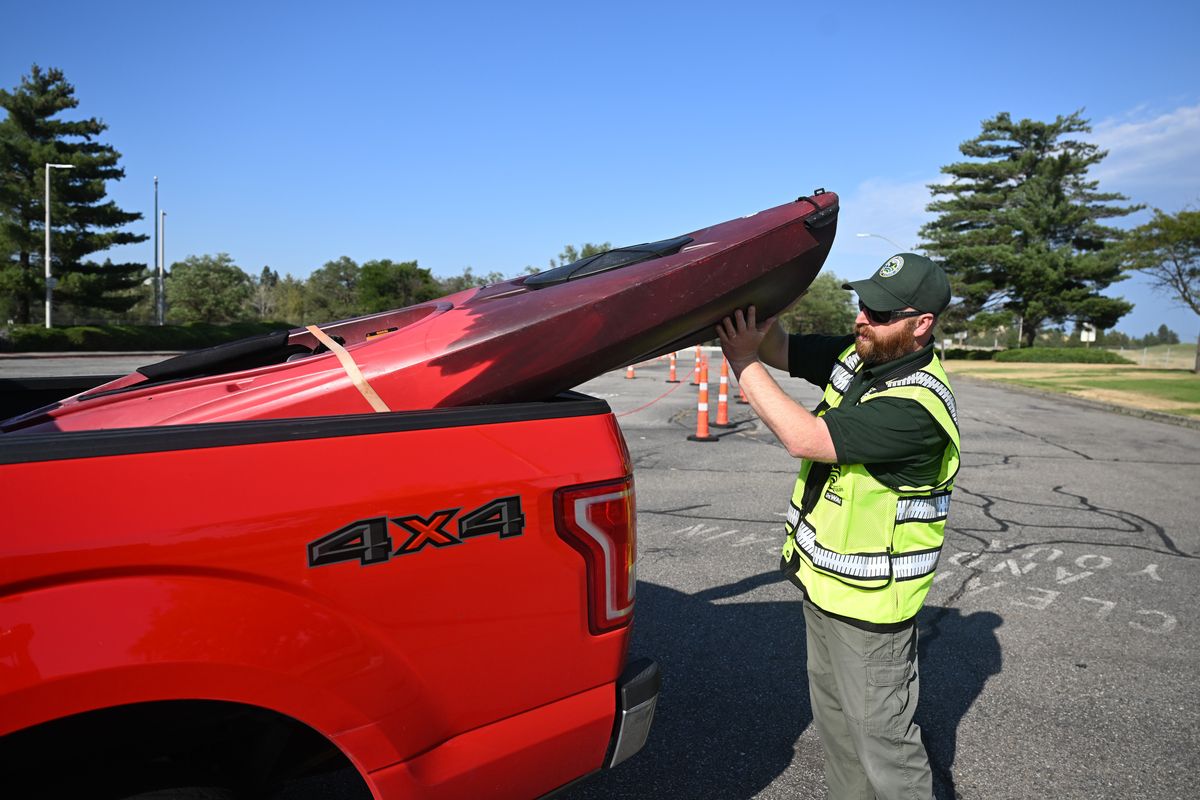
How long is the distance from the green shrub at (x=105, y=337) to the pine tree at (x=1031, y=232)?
3714cm

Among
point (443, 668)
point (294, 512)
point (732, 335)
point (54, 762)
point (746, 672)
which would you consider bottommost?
point (746, 672)

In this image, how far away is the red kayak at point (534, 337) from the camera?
1896mm

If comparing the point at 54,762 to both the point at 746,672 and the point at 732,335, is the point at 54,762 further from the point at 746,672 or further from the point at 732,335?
the point at 746,672

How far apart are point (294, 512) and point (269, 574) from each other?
0.12 metres

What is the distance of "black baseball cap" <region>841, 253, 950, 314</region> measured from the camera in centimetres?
225

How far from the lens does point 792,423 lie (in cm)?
217

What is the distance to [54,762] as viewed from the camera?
159 centimetres

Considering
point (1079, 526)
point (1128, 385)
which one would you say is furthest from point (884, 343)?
point (1128, 385)

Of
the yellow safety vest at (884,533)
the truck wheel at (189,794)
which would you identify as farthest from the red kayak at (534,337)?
the truck wheel at (189,794)

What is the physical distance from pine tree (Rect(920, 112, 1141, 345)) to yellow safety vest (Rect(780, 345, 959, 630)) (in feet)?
147

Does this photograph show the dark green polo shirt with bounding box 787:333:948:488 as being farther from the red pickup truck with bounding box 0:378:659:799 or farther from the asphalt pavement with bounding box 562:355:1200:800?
the asphalt pavement with bounding box 562:355:1200:800

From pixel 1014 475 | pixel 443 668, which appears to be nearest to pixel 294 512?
pixel 443 668

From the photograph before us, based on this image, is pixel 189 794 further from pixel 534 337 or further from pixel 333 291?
pixel 333 291

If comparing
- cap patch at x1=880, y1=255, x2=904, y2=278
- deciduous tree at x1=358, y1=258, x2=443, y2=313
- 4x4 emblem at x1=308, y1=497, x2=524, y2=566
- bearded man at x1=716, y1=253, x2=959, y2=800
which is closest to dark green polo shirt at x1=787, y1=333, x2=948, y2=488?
bearded man at x1=716, y1=253, x2=959, y2=800
